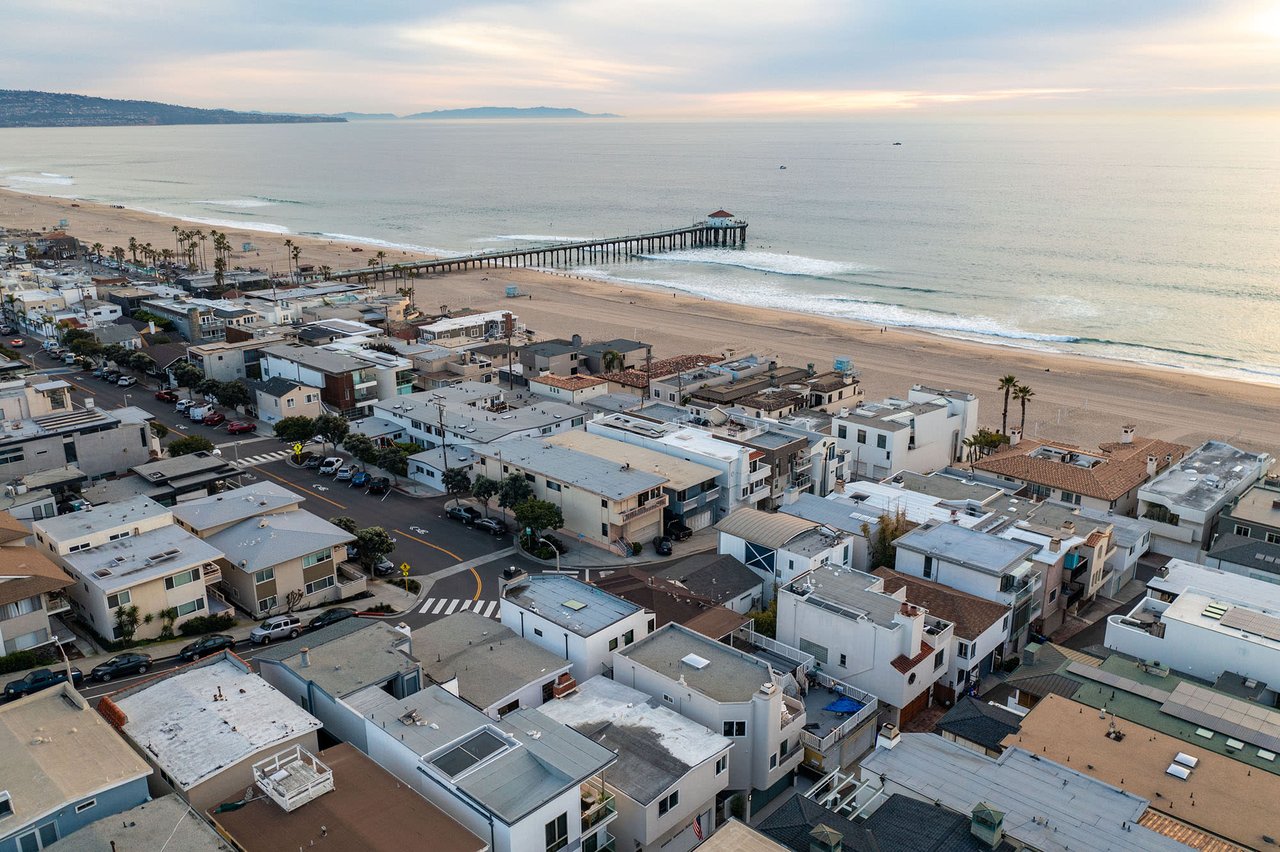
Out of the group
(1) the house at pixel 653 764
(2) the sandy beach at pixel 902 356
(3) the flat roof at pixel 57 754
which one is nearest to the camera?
(3) the flat roof at pixel 57 754

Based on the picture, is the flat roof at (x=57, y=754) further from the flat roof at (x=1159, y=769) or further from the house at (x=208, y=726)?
the flat roof at (x=1159, y=769)

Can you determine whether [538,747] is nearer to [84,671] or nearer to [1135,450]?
[84,671]

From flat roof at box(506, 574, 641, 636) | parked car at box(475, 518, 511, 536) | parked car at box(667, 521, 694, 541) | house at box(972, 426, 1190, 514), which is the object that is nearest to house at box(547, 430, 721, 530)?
parked car at box(667, 521, 694, 541)

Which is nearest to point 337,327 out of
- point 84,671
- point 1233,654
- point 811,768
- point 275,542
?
point 275,542

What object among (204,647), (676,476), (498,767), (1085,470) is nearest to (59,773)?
(498,767)

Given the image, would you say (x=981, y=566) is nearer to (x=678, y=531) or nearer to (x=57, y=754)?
(x=678, y=531)

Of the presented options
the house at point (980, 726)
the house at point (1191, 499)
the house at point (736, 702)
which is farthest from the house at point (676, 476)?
the house at point (1191, 499)

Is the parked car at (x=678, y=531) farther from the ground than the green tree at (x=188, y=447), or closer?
closer
